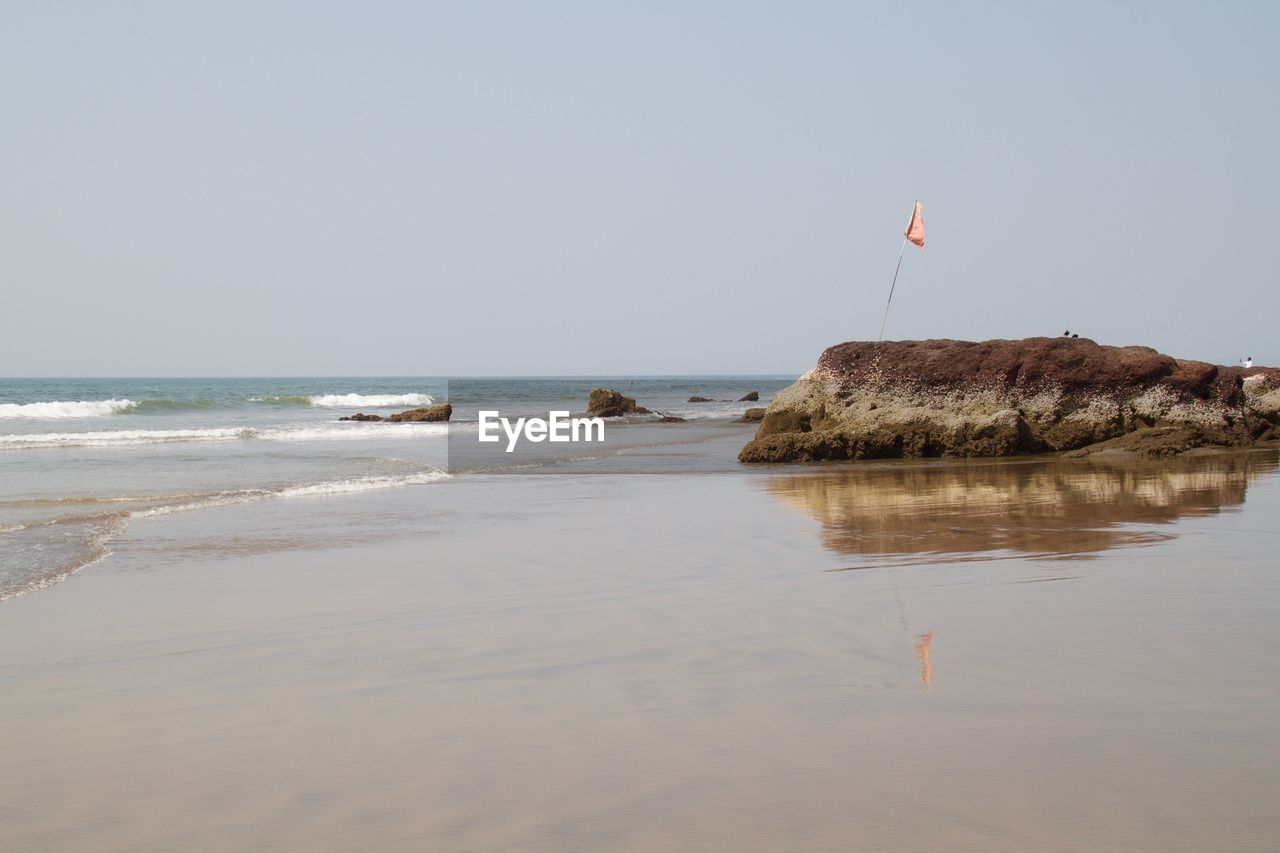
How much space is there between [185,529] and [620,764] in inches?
274

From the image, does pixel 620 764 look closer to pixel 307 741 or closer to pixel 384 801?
pixel 384 801

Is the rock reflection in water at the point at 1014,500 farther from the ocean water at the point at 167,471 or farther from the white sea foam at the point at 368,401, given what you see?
the white sea foam at the point at 368,401

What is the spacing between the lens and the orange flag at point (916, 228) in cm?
1736

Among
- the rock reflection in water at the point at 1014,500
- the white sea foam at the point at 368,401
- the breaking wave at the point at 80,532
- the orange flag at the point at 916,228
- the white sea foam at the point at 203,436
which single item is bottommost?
the breaking wave at the point at 80,532

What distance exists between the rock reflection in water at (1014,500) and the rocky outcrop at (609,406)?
66.6 ft

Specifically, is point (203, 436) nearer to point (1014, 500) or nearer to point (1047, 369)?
point (1047, 369)

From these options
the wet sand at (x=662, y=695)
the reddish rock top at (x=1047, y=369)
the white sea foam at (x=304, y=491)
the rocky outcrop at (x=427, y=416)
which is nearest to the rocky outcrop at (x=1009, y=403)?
the reddish rock top at (x=1047, y=369)

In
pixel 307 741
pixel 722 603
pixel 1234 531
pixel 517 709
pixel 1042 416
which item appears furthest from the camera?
pixel 1042 416

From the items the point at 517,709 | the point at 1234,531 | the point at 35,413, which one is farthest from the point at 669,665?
the point at 35,413

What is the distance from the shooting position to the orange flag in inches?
683

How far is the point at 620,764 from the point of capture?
126 inches

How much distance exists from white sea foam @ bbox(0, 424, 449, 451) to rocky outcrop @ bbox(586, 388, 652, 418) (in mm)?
6032

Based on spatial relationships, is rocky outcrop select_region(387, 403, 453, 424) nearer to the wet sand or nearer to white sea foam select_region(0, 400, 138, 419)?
white sea foam select_region(0, 400, 138, 419)

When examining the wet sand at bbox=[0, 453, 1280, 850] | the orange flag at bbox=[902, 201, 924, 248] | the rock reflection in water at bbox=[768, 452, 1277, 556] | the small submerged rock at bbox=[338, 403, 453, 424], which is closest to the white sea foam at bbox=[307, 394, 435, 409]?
the small submerged rock at bbox=[338, 403, 453, 424]
